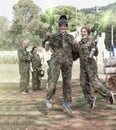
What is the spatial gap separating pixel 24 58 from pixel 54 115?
5692 millimetres

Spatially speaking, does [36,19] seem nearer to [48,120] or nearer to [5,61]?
[5,61]

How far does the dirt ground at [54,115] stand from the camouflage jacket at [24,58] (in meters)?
2.48

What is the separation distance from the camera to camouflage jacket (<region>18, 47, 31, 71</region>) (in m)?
15.1

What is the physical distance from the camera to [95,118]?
930 centimetres

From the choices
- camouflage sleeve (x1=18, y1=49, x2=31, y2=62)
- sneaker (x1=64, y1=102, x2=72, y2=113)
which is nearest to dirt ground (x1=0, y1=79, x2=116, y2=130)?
sneaker (x1=64, y1=102, x2=72, y2=113)

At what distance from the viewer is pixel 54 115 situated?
970 centimetres

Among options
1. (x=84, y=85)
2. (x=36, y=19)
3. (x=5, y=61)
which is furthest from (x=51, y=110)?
(x=36, y=19)

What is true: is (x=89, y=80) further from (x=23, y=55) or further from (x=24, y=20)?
(x=24, y=20)

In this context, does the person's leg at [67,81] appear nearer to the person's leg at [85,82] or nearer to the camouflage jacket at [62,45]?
the camouflage jacket at [62,45]

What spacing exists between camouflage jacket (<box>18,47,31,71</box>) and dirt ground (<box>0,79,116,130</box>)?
248cm

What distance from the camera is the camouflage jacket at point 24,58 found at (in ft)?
49.4

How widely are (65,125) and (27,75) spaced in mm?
7157

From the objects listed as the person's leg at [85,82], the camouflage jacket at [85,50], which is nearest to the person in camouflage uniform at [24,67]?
the person's leg at [85,82]

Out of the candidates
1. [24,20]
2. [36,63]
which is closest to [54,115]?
[36,63]
